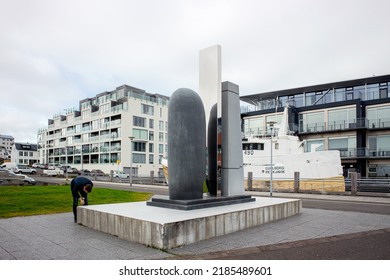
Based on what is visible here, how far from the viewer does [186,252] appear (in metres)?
5.97

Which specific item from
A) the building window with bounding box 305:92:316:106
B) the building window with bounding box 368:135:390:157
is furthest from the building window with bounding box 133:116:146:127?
the building window with bounding box 368:135:390:157

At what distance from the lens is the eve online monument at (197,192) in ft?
21.8

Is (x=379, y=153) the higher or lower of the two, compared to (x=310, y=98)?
A: lower

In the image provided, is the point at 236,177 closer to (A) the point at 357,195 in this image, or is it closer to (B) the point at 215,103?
(B) the point at 215,103

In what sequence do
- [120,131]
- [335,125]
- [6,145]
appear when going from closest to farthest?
[335,125]
[120,131]
[6,145]

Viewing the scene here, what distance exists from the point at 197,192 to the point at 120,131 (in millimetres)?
52161

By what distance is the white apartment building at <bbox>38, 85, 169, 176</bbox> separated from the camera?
59.5 meters

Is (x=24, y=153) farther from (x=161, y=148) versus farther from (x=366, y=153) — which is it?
(x=366, y=153)

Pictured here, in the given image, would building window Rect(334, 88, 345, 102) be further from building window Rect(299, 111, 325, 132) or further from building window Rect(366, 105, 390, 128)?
building window Rect(366, 105, 390, 128)

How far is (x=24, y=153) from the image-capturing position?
10250 centimetres

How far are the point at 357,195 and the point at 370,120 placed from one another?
74.6 ft

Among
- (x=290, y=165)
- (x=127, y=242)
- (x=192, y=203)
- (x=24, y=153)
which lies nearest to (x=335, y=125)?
(x=290, y=165)

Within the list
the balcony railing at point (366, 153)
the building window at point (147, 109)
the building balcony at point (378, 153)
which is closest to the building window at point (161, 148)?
the building window at point (147, 109)

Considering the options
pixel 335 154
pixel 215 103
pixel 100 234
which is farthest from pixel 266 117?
pixel 100 234
